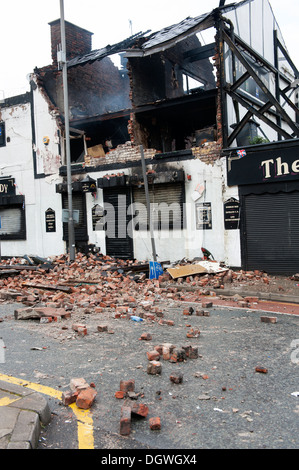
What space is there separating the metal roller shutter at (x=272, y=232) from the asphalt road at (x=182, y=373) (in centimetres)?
535

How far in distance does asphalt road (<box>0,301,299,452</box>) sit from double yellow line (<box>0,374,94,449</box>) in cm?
5

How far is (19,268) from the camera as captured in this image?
14273 millimetres

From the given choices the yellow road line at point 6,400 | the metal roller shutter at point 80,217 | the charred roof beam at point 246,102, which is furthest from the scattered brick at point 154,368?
the metal roller shutter at point 80,217

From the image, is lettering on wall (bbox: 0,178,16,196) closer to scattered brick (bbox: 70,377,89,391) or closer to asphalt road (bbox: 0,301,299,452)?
asphalt road (bbox: 0,301,299,452)

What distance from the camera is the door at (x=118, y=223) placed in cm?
1548

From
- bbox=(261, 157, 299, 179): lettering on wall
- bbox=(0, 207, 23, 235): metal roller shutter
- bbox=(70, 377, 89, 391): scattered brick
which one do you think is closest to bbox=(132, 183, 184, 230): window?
bbox=(261, 157, 299, 179): lettering on wall

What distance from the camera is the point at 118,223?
620 inches

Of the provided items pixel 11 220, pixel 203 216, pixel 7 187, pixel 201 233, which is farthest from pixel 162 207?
pixel 7 187

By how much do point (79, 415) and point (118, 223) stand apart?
12367 millimetres

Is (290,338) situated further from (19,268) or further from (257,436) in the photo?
(19,268)

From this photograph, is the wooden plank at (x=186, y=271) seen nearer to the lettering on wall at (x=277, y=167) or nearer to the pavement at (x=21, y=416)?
the lettering on wall at (x=277, y=167)

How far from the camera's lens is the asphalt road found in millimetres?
3207
